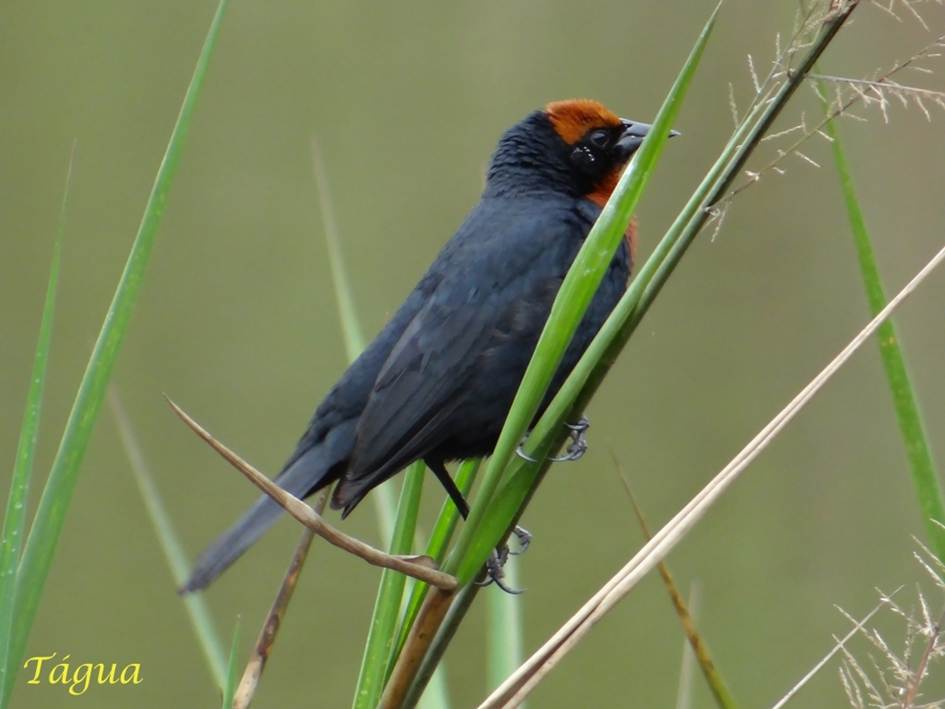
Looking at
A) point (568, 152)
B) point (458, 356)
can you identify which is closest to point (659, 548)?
point (458, 356)

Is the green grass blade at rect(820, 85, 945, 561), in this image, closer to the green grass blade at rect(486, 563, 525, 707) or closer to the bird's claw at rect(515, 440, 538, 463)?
the bird's claw at rect(515, 440, 538, 463)

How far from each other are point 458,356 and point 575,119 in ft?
1.69

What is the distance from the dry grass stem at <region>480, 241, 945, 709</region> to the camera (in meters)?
1.03

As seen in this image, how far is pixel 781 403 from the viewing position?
13.7 ft

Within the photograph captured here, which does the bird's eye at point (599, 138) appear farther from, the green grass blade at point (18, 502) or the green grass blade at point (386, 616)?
the green grass blade at point (18, 502)

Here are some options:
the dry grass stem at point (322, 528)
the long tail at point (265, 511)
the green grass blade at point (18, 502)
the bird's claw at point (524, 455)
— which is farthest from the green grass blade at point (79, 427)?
the bird's claw at point (524, 455)

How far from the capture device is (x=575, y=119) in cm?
200

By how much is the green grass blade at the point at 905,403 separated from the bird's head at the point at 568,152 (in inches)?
31.5

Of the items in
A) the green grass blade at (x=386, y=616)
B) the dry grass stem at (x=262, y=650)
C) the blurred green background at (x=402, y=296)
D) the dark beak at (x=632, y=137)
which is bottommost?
the blurred green background at (x=402, y=296)

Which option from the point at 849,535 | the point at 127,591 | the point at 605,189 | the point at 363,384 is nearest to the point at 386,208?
the point at 127,591

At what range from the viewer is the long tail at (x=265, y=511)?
137 centimetres

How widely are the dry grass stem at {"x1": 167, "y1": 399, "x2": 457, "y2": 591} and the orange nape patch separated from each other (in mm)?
1021

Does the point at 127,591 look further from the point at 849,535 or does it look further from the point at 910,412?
the point at 910,412

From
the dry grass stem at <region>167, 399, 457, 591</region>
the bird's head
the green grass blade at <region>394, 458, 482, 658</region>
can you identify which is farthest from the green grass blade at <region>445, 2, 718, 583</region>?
the bird's head
